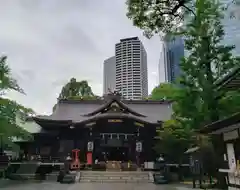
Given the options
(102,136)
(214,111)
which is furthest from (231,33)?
(102,136)

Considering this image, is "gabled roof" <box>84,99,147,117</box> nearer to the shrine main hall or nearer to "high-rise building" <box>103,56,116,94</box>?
→ the shrine main hall

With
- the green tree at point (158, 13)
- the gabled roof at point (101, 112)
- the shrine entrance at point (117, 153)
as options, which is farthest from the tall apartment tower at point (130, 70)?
the green tree at point (158, 13)

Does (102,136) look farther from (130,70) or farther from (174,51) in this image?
(130,70)

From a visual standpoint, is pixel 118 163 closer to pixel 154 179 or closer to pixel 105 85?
pixel 154 179

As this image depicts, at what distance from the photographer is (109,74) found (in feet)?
249

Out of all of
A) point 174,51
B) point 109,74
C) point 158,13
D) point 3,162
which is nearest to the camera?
point 158,13

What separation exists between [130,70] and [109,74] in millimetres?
9370

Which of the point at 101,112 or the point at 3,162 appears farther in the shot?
the point at 101,112

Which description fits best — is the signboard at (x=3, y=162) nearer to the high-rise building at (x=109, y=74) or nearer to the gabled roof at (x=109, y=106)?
the gabled roof at (x=109, y=106)

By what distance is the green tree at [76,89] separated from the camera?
51.7m

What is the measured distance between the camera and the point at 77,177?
20406mm

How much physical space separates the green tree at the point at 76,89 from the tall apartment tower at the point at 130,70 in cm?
1450

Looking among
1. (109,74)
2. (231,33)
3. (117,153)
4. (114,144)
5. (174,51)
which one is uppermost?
(109,74)

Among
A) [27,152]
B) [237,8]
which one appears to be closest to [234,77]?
[237,8]
